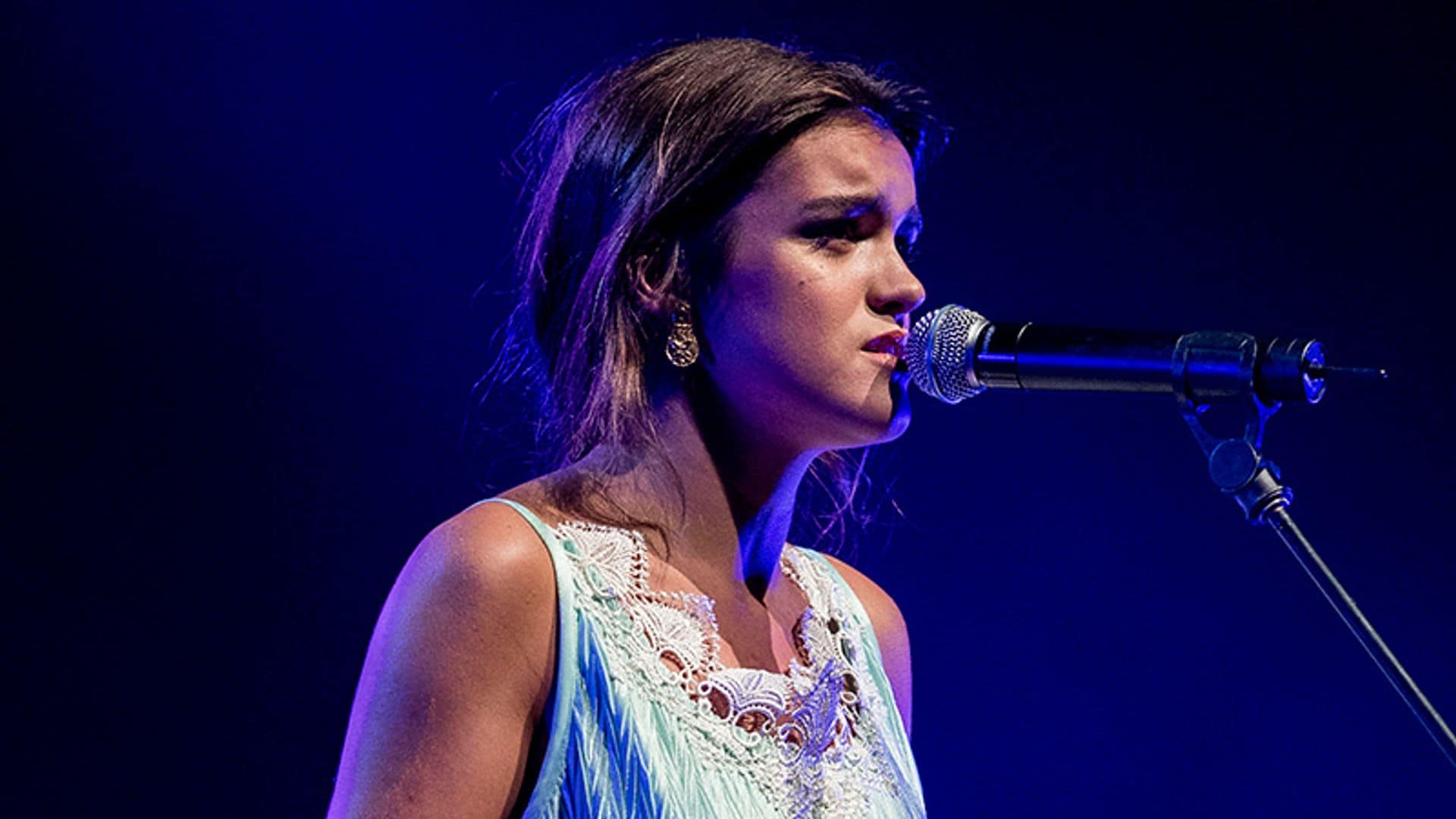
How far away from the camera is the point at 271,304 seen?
94.5 inches

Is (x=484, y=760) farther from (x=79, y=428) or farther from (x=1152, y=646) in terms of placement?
(x=1152, y=646)

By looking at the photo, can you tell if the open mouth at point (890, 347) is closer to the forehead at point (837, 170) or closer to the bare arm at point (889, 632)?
the forehead at point (837, 170)

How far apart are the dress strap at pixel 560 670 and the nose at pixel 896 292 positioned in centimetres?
44

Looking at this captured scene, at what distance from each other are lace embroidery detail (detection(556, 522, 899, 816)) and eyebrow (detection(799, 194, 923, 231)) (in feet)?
1.39

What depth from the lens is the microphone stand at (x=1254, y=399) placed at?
1.20 metres

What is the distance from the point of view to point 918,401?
2.73 metres

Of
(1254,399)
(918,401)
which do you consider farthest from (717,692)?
(918,401)

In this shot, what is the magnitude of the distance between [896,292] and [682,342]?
26 cm

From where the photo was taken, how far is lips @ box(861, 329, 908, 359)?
1.70 meters

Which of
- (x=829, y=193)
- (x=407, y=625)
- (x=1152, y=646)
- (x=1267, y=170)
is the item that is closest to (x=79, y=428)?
(x=407, y=625)

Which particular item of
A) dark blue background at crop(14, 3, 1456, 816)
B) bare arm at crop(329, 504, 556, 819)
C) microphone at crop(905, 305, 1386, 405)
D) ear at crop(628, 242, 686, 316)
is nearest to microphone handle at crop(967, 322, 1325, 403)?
microphone at crop(905, 305, 1386, 405)

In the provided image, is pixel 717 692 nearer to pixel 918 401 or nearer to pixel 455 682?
pixel 455 682

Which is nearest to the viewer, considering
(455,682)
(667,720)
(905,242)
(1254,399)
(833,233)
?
(1254,399)

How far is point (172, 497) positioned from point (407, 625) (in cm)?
89
